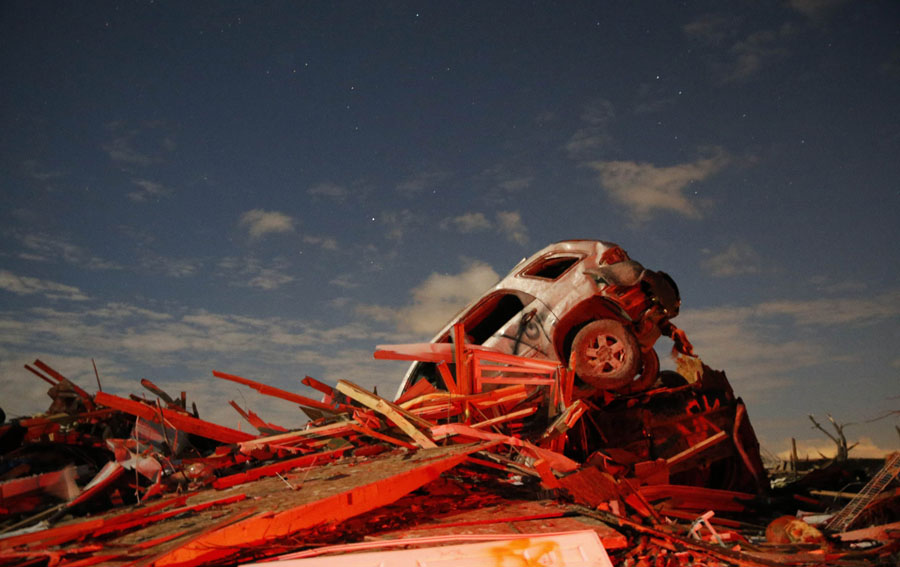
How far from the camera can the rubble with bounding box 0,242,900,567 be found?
265cm

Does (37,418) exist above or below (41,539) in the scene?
above

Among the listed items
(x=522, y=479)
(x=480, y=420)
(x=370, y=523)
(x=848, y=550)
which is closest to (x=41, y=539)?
(x=370, y=523)

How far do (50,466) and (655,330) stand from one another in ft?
23.3

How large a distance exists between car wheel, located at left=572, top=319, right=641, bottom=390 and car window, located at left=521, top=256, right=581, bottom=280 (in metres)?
1.22

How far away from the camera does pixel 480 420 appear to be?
5719mm

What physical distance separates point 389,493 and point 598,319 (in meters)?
4.95

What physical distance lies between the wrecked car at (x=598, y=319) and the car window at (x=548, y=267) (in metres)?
0.11

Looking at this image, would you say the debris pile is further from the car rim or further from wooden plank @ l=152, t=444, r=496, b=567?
the car rim

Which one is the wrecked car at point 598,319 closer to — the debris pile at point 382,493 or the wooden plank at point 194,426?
the debris pile at point 382,493

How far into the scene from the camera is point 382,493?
3.29m

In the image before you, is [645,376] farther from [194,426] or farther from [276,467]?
[194,426]

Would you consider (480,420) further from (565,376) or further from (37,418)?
(37,418)

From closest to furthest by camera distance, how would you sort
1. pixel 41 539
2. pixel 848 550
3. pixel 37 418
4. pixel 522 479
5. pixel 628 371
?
pixel 41 539 → pixel 848 550 → pixel 522 479 → pixel 37 418 → pixel 628 371

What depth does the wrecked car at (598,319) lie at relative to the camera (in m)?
7.18
